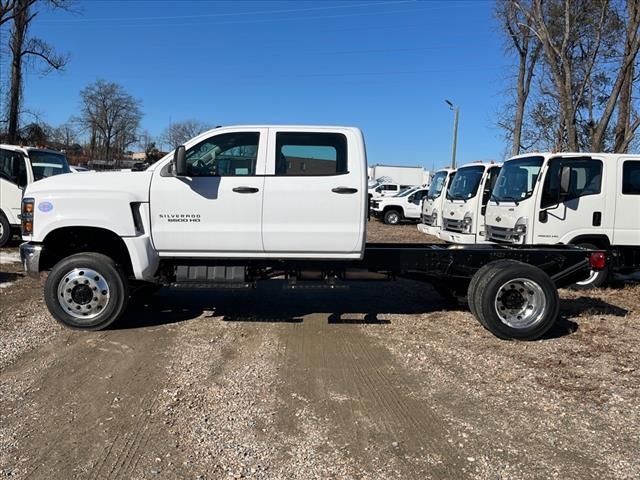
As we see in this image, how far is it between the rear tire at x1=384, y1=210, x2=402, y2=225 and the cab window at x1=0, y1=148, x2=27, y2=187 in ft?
49.8

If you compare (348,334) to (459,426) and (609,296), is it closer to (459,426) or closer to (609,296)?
(459,426)

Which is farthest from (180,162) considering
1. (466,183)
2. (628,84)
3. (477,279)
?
(628,84)

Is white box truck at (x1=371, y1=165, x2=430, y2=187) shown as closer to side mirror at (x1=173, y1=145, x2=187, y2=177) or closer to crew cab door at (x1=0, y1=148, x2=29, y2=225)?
crew cab door at (x1=0, y1=148, x2=29, y2=225)

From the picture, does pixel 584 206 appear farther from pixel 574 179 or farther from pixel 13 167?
pixel 13 167

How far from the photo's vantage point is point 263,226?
5.98 m

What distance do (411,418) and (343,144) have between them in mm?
3209

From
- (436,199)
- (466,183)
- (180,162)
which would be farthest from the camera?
(436,199)

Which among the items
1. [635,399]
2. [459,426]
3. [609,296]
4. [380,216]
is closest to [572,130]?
[380,216]

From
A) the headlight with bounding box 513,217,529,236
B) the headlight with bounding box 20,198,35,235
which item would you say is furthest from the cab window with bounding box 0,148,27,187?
the headlight with bounding box 513,217,529,236

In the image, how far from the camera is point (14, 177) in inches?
477

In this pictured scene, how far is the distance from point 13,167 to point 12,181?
Result: 37 cm

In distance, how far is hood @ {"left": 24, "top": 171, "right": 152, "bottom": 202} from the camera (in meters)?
5.93

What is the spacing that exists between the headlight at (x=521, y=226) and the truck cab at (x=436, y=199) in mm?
3811

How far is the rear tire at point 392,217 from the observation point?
78.4 feet
